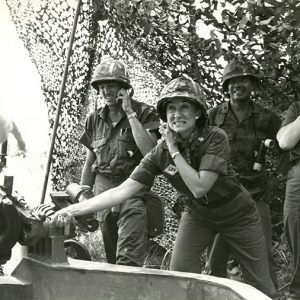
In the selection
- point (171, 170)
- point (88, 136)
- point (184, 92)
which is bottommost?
point (171, 170)

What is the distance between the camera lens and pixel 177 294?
384 centimetres

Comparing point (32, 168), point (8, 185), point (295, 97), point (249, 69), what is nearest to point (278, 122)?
point (249, 69)

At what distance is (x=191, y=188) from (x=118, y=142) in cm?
178

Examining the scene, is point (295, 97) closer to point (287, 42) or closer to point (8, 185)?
point (287, 42)

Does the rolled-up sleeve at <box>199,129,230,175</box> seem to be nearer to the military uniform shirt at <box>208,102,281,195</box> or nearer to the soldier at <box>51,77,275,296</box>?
the soldier at <box>51,77,275,296</box>

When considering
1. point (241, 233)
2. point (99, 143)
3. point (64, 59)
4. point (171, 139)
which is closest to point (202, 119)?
point (171, 139)

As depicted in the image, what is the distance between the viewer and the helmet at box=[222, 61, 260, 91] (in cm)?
679

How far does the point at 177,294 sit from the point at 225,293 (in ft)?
1.11

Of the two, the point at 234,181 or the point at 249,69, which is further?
the point at 249,69

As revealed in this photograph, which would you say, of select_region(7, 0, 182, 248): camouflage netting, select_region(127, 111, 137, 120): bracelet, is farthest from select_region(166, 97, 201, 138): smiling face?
select_region(7, 0, 182, 248): camouflage netting

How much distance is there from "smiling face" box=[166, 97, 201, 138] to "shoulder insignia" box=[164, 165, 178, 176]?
0.70 feet

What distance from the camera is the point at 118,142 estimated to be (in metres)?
6.73

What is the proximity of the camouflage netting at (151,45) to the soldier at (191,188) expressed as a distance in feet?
6.19

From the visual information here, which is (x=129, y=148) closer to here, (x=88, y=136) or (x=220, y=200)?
(x=88, y=136)
